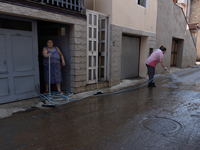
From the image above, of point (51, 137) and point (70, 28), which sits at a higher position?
point (70, 28)

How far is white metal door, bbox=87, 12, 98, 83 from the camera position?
6949mm

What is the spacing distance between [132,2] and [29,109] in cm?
694

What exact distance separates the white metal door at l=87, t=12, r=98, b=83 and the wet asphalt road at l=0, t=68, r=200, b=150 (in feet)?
5.67

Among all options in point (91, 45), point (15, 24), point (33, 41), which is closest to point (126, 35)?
point (91, 45)

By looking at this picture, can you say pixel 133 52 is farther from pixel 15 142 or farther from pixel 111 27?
pixel 15 142

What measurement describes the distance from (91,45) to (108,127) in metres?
4.02

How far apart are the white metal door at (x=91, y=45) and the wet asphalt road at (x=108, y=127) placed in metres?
1.73

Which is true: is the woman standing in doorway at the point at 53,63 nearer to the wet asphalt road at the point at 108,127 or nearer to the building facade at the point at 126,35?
the wet asphalt road at the point at 108,127

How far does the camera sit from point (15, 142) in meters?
3.23

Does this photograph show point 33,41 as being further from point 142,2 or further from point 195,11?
point 195,11

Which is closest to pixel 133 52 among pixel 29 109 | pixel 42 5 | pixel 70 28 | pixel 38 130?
pixel 70 28

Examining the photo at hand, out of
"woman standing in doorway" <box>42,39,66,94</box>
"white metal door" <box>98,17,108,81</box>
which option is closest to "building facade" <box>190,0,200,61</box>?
"white metal door" <box>98,17,108,81</box>

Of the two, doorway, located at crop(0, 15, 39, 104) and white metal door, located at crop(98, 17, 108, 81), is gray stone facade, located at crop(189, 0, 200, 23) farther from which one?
doorway, located at crop(0, 15, 39, 104)

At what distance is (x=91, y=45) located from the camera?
7098 mm
